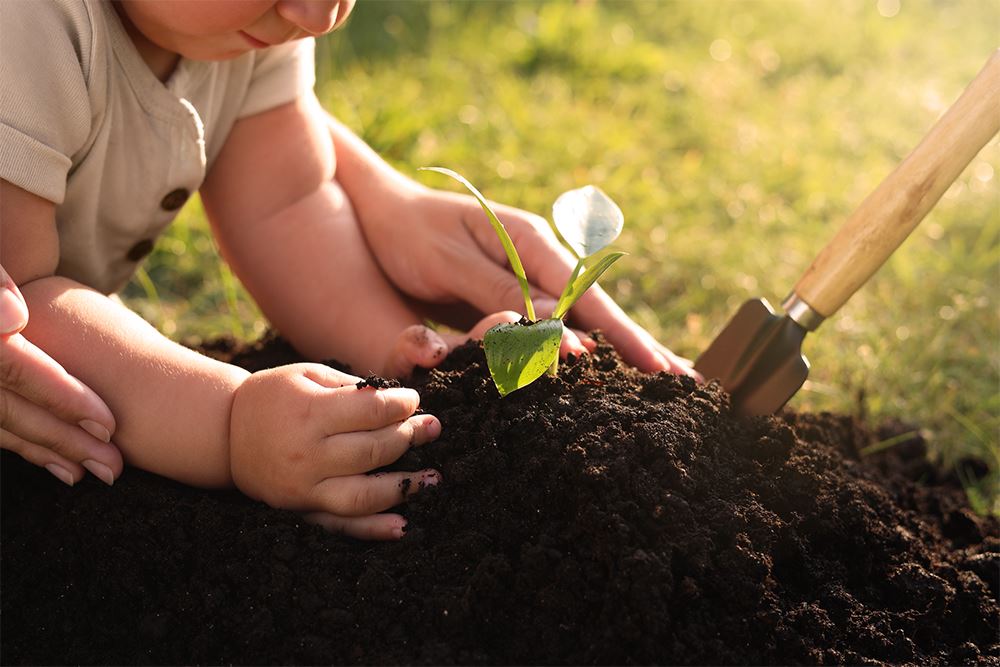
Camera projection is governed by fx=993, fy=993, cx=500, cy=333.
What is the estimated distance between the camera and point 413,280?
1845 millimetres

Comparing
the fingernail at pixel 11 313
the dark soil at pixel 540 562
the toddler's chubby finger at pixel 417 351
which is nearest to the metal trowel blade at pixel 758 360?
the dark soil at pixel 540 562

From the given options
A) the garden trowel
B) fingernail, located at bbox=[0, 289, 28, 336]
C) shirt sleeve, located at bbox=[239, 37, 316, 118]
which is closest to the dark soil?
the garden trowel

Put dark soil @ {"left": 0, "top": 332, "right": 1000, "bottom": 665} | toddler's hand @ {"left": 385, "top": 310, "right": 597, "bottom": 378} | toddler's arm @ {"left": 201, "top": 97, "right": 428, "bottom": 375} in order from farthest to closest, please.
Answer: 1. toddler's arm @ {"left": 201, "top": 97, "right": 428, "bottom": 375}
2. toddler's hand @ {"left": 385, "top": 310, "right": 597, "bottom": 378}
3. dark soil @ {"left": 0, "top": 332, "right": 1000, "bottom": 665}

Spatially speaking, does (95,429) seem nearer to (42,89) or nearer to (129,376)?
(129,376)

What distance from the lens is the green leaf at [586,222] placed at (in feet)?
4.62

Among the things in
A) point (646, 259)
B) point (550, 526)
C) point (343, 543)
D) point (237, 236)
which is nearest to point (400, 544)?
point (343, 543)

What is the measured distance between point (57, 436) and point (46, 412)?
4 centimetres

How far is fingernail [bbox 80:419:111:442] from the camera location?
1.35 metres

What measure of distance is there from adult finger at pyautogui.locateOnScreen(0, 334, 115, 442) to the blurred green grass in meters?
0.77

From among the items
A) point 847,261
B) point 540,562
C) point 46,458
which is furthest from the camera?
point 847,261

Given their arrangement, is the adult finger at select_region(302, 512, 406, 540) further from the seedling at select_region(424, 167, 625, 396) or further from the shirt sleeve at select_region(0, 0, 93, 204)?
the shirt sleeve at select_region(0, 0, 93, 204)

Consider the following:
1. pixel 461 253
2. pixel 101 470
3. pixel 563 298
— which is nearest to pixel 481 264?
pixel 461 253

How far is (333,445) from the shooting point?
128 centimetres

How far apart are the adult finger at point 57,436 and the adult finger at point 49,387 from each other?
20 mm
